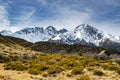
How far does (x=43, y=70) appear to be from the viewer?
30625 millimetres

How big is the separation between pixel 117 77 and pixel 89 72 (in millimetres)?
3522

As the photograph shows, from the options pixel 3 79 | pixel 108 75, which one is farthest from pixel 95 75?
pixel 3 79

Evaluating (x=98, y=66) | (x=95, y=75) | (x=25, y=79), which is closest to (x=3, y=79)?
(x=25, y=79)

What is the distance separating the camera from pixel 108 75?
88.1 ft

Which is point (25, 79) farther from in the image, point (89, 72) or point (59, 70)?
point (89, 72)

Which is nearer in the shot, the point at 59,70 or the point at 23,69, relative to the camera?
the point at 59,70

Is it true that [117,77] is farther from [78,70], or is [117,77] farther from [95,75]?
[78,70]

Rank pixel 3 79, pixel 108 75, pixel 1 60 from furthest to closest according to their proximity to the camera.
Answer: pixel 1 60 → pixel 108 75 → pixel 3 79

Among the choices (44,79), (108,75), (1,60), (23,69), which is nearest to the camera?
(44,79)

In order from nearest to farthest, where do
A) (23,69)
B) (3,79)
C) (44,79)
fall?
1. (3,79)
2. (44,79)
3. (23,69)

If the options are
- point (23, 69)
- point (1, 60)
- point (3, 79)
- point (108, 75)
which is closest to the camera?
point (3, 79)

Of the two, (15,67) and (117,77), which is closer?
(117,77)

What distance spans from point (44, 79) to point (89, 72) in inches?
221

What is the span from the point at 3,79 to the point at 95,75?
9.52m
